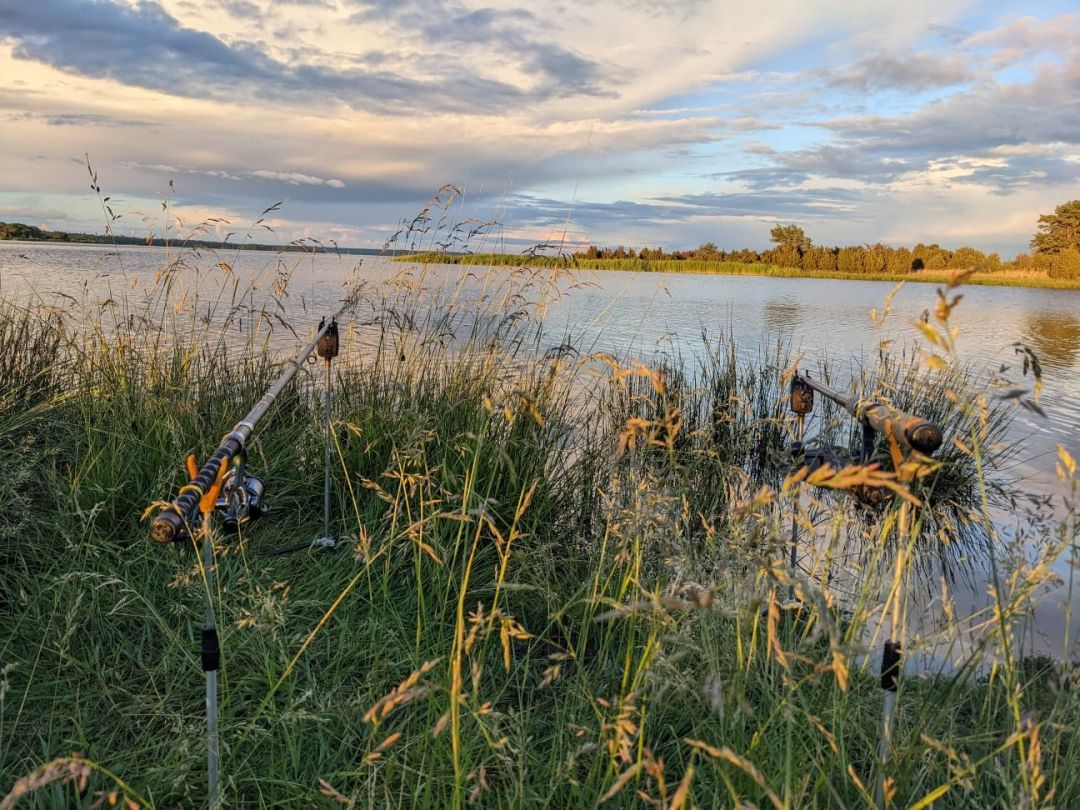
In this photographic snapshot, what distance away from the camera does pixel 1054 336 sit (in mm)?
16859

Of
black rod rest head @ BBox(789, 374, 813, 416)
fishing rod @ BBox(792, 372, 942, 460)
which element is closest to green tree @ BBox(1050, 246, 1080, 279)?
black rod rest head @ BBox(789, 374, 813, 416)

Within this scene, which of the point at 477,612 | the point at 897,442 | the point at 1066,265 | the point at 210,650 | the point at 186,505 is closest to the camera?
the point at 186,505

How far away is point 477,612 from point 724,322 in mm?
14813

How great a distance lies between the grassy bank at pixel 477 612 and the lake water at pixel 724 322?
2.14ft

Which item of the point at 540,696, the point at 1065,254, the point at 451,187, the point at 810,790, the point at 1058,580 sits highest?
the point at 1065,254

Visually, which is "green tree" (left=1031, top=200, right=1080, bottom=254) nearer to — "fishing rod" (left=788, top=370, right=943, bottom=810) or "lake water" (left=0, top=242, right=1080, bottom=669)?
"lake water" (left=0, top=242, right=1080, bottom=669)

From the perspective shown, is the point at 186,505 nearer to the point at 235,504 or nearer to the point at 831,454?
the point at 235,504

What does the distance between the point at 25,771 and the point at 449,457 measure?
7.85 ft

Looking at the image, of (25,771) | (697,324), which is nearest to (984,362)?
(697,324)

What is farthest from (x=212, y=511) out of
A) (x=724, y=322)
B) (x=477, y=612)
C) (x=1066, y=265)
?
(x=1066, y=265)

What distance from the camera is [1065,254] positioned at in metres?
48.2

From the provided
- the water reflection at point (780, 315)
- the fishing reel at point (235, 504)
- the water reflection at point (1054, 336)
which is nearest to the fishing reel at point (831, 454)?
the fishing reel at point (235, 504)

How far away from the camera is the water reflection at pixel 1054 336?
13.1 metres

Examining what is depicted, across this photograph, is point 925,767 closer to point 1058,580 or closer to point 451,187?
point 1058,580
